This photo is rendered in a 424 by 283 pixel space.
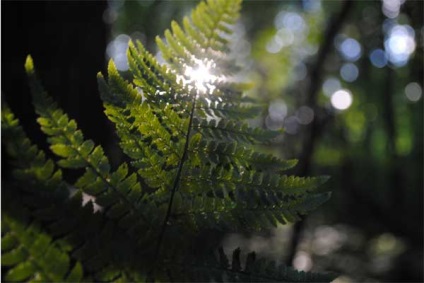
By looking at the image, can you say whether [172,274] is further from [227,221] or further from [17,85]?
[17,85]

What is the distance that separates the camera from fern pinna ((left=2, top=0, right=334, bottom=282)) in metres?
0.58

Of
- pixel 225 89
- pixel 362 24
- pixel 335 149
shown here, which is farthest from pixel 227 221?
pixel 335 149

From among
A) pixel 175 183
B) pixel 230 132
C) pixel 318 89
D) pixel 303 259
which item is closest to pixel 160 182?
pixel 175 183

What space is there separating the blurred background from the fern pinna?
122mm

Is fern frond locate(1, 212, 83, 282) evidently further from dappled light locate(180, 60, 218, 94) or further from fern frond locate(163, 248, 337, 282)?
dappled light locate(180, 60, 218, 94)

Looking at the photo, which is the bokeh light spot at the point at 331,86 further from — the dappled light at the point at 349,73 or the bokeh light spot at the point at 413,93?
the bokeh light spot at the point at 413,93

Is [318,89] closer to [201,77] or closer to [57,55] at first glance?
[57,55]

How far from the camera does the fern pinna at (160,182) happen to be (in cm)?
58

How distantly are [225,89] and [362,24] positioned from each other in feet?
34.9

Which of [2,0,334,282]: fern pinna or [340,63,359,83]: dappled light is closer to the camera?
[2,0,334,282]: fern pinna

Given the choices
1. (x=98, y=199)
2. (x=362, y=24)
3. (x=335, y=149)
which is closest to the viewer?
(x=98, y=199)

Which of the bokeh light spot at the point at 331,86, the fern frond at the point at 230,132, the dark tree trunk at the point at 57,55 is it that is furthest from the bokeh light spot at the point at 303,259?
the bokeh light spot at the point at 331,86

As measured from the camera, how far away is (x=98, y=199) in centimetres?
66

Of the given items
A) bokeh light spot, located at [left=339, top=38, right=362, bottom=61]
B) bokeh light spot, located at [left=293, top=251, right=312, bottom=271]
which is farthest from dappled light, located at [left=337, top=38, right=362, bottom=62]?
bokeh light spot, located at [left=293, top=251, right=312, bottom=271]
